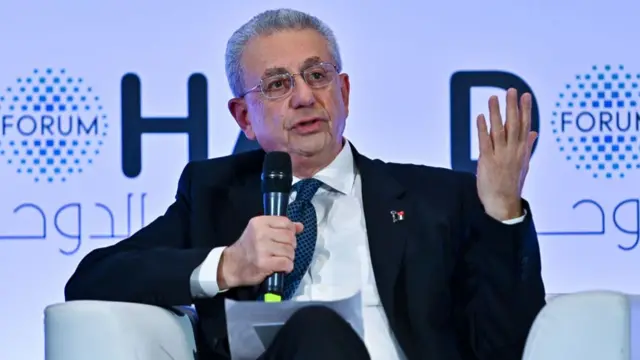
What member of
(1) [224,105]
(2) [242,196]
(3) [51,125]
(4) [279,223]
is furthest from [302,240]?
(3) [51,125]

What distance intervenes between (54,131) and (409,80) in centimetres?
114

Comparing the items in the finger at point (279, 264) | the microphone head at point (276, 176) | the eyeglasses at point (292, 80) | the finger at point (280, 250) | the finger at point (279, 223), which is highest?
the eyeglasses at point (292, 80)

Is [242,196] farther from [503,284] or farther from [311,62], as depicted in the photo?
[503,284]

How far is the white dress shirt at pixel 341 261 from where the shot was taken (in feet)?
7.89

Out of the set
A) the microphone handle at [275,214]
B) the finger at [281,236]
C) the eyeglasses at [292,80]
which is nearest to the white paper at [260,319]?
the microphone handle at [275,214]

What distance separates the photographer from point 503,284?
90.4 inches

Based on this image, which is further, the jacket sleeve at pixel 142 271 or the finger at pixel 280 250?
the jacket sleeve at pixel 142 271

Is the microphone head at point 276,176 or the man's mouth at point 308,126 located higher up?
the man's mouth at point 308,126

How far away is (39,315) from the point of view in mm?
3373

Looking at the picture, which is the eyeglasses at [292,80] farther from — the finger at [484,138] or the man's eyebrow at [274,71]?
the finger at [484,138]

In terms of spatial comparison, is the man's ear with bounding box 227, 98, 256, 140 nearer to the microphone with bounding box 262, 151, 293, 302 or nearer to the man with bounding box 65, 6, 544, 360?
the man with bounding box 65, 6, 544, 360

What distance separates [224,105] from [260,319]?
1395 mm

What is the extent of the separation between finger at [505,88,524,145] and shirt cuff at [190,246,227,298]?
66 cm

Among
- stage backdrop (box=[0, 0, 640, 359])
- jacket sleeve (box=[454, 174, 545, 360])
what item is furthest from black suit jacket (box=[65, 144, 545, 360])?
stage backdrop (box=[0, 0, 640, 359])
